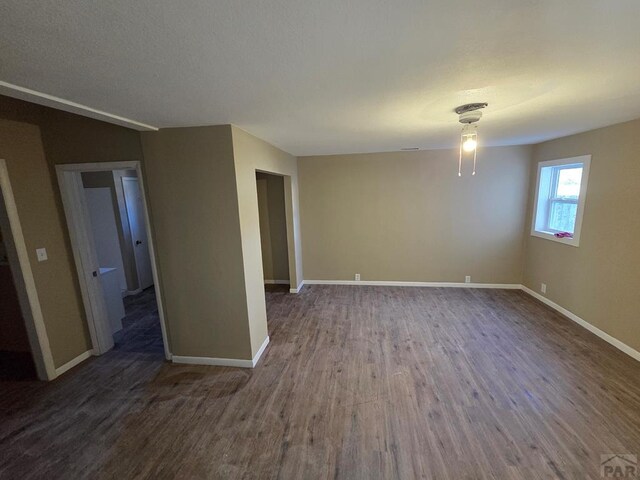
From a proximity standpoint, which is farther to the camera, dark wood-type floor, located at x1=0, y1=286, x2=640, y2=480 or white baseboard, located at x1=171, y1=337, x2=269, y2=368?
white baseboard, located at x1=171, y1=337, x2=269, y2=368

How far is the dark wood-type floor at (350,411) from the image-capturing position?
1775 millimetres

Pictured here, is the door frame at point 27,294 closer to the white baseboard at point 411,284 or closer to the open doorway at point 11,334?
the open doorway at point 11,334

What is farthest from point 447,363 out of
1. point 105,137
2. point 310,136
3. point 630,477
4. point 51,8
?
point 105,137

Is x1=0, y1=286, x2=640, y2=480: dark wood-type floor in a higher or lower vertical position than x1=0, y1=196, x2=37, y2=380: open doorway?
lower

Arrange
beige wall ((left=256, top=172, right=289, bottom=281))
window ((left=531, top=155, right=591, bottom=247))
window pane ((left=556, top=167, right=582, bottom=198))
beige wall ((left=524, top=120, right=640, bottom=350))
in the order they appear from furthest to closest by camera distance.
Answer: beige wall ((left=256, top=172, right=289, bottom=281))
window pane ((left=556, top=167, right=582, bottom=198))
window ((left=531, top=155, right=591, bottom=247))
beige wall ((left=524, top=120, right=640, bottom=350))

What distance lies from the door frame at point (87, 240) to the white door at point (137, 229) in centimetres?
189

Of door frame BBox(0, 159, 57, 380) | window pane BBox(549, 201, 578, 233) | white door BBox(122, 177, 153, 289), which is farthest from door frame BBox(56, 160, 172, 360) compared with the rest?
window pane BBox(549, 201, 578, 233)

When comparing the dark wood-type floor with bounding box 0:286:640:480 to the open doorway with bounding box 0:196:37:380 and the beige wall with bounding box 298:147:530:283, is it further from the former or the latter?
the beige wall with bounding box 298:147:530:283

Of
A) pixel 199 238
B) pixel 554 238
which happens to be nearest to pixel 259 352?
pixel 199 238

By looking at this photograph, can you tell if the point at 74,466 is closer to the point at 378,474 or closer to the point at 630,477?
the point at 378,474

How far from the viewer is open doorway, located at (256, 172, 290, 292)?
4953 millimetres

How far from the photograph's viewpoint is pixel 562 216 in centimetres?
379

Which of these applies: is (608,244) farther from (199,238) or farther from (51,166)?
(51,166)

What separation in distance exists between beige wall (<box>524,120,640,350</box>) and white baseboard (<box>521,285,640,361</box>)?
0.15 feet
